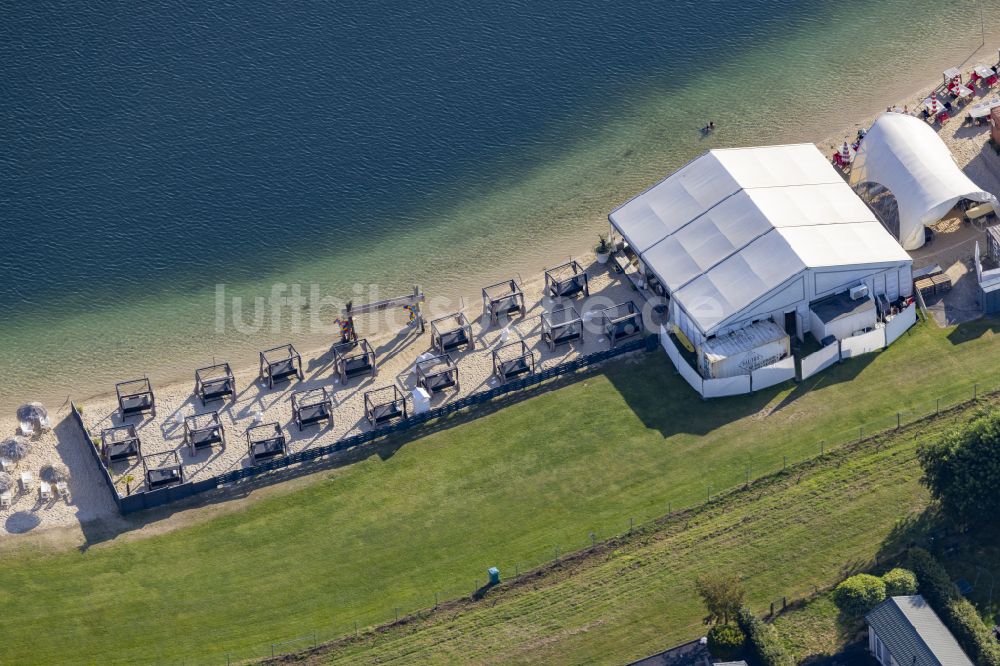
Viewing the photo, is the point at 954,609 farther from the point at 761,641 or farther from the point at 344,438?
the point at 344,438

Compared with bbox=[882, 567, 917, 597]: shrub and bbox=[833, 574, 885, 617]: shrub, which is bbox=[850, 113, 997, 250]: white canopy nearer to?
bbox=[882, 567, 917, 597]: shrub

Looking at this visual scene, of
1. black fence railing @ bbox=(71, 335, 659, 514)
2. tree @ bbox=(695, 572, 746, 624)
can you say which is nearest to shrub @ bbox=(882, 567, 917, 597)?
tree @ bbox=(695, 572, 746, 624)

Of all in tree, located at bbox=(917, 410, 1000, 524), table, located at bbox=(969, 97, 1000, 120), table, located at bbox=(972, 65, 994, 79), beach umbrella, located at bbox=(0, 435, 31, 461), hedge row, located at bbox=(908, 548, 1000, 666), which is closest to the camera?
hedge row, located at bbox=(908, 548, 1000, 666)

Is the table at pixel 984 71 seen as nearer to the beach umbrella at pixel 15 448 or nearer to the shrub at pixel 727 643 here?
the shrub at pixel 727 643

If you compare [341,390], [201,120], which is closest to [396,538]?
[341,390]

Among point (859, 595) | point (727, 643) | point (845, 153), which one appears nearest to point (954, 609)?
point (859, 595)

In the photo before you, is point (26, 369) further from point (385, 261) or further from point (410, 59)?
point (410, 59)
